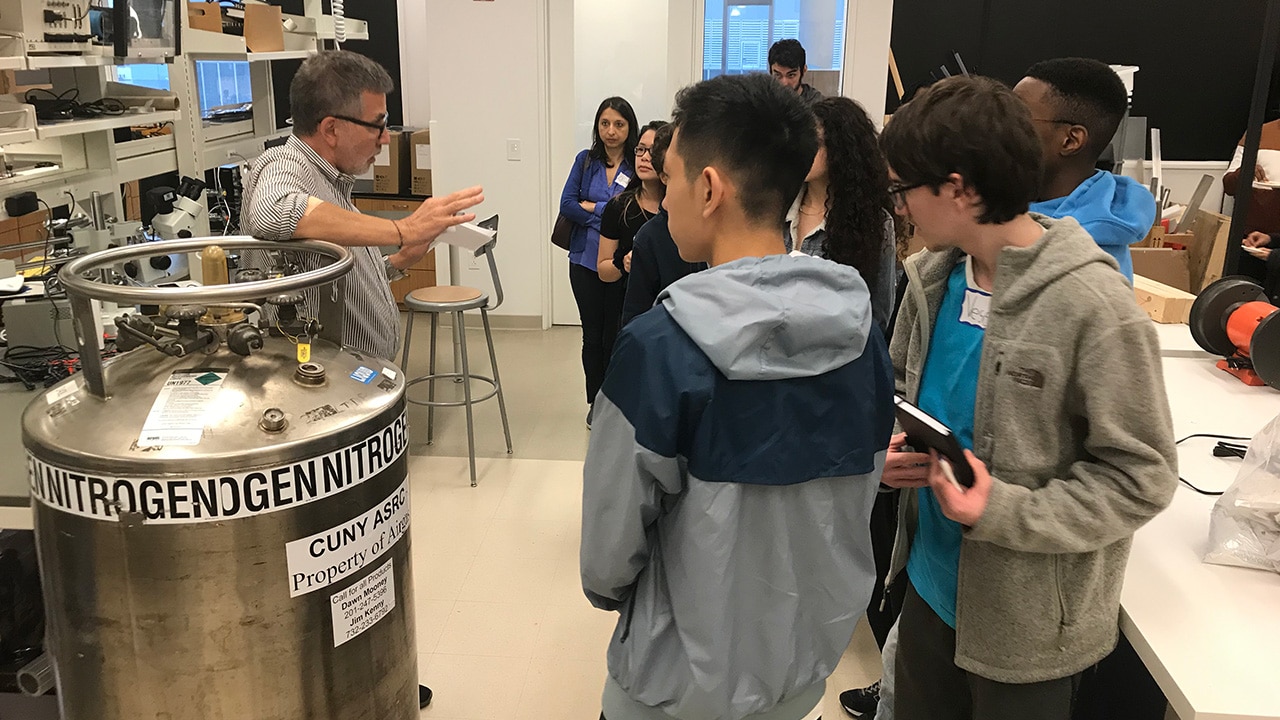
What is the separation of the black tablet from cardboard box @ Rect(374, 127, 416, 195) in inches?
206

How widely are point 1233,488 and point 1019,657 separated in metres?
0.56

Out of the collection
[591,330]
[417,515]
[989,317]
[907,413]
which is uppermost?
[989,317]

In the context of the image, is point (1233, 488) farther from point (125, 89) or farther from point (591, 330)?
point (125, 89)

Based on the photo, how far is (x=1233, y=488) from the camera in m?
1.53

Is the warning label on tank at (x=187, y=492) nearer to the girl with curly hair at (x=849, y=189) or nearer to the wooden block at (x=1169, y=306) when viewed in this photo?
the girl with curly hair at (x=849, y=189)

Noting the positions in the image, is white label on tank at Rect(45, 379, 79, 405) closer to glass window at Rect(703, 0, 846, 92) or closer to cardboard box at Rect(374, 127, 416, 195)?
glass window at Rect(703, 0, 846, 92)

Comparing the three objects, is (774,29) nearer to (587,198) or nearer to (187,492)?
(587,198)

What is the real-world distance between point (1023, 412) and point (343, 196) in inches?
68.3

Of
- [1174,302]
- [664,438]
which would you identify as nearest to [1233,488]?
[664,438]

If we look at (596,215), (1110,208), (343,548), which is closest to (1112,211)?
(1110,208)

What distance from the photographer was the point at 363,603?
1.53 m

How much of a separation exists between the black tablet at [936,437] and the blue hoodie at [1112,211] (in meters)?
0.66

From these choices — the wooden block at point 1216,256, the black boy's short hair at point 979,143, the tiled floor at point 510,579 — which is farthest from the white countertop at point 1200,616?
the wooden block at point 1216,256

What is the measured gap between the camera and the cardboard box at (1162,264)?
5082mm
